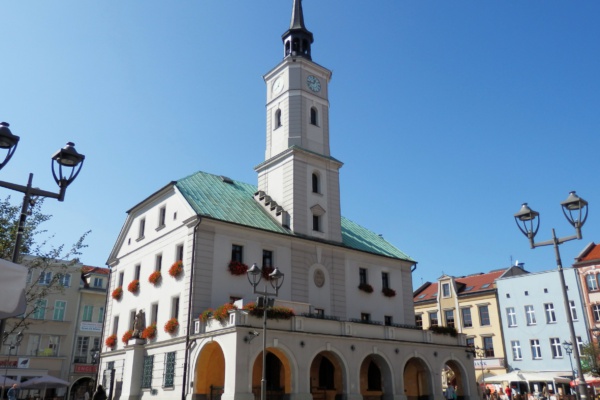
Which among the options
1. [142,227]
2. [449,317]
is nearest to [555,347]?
[449,317]

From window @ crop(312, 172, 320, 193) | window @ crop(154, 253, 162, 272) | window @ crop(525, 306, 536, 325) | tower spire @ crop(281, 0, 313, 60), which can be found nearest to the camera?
window @ crop(154, 253, 162, 272)

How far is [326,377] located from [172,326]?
32.7 ft

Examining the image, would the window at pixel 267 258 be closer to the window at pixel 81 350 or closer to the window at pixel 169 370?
the window at pixel 169 370

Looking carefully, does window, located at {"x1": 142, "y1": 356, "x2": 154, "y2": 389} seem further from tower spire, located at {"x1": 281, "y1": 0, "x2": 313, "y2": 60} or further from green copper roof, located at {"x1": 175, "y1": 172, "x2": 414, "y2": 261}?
tower spire, located at {"x1": 281, "y1": 0, "x2": 313, "y2": 60}

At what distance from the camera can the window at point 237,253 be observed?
31906 millimetres

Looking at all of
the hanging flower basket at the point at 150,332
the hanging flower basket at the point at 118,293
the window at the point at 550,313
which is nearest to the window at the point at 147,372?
the hanging flower basket at the point at 150,332

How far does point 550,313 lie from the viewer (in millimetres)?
51031

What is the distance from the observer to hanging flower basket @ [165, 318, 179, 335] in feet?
97.2

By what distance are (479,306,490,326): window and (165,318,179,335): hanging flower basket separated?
124 ft

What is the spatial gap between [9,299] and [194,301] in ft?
76.0

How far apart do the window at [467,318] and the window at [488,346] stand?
2110 mm

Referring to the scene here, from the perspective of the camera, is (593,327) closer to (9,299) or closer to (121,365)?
(121,365)

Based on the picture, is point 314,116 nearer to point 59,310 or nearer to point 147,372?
point 147,372

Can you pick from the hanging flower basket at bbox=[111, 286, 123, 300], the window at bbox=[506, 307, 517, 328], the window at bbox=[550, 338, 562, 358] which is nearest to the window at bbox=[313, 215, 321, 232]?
the hanging flower basket at bbox=[111, 286, 123, 300]
